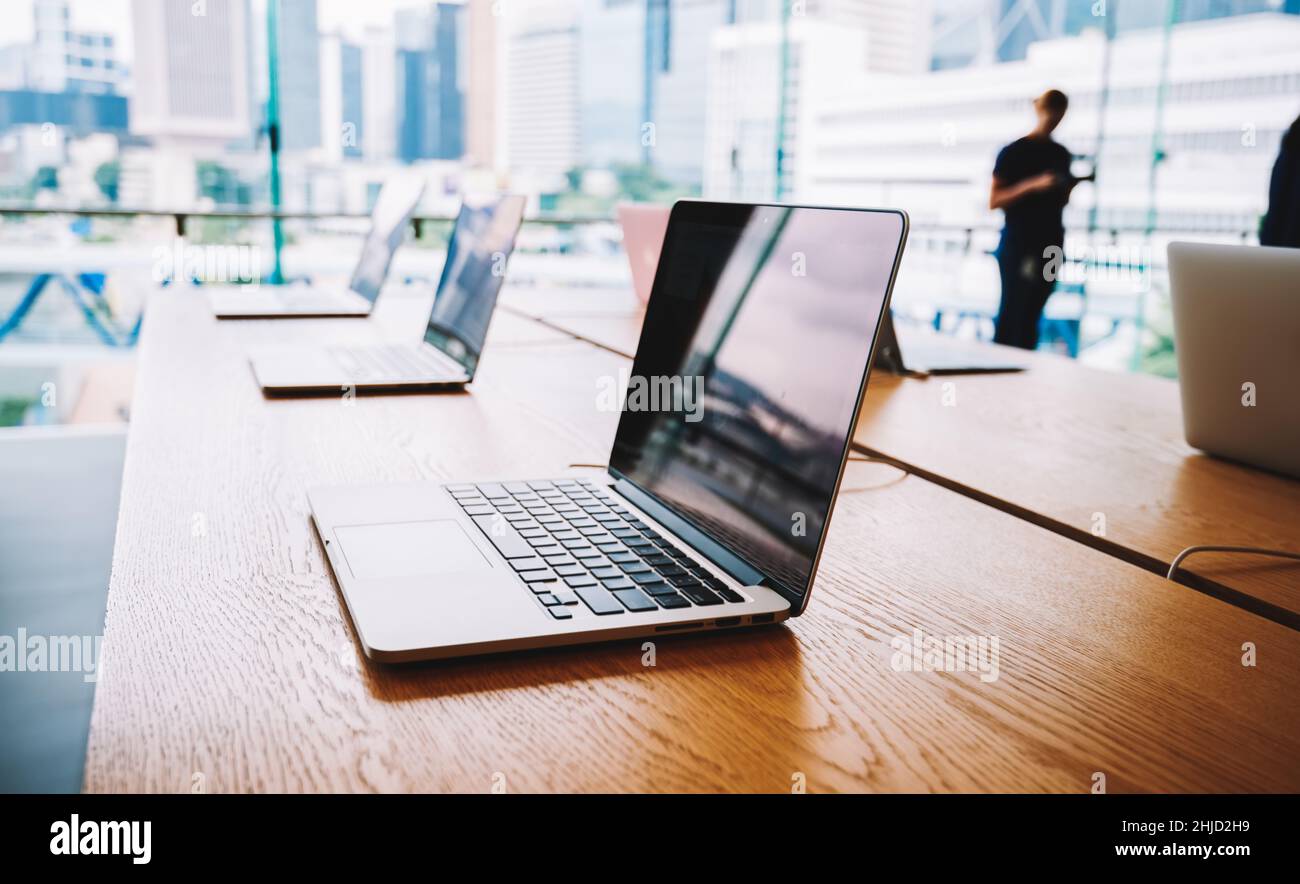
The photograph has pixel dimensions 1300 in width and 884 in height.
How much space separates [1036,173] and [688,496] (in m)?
3.74

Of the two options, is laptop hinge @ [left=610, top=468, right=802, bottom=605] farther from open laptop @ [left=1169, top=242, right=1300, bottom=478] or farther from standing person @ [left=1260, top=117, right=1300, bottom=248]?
standing person @ [left=1260, top=117, right=1300, bottom=248]

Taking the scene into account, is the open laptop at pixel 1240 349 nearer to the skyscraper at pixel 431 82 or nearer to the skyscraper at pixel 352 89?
the skyscraper at pixel 431 82

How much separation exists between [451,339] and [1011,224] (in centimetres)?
321

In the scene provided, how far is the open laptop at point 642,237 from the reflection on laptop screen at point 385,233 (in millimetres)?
528

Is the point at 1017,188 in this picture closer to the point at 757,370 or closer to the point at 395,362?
the point at 395,362

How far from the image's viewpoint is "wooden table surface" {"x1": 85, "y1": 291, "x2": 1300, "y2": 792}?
0.53 metres

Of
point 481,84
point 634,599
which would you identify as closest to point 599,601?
point 634,599

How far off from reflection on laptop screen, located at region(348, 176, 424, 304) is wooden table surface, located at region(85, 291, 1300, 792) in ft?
4.71

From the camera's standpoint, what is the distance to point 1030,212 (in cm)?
420

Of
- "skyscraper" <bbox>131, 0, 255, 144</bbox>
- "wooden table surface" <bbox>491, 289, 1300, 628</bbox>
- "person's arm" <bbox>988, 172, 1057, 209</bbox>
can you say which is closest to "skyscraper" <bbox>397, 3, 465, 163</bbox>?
"skyscraper" <bbox>131, 0, 255, 144</bbox>
